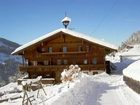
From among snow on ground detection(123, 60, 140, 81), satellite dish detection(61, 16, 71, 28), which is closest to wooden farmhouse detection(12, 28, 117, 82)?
satellite dish detection(61, 16, 71, 28)

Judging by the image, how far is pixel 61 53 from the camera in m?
46.3

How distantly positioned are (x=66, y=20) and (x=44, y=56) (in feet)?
21.1

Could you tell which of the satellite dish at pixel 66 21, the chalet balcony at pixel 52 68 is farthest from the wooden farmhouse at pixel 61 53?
the satellite dish at pixel 66 21

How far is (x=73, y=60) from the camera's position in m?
46.1

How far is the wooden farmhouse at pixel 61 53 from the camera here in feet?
147

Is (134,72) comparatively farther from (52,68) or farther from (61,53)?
(61,53)

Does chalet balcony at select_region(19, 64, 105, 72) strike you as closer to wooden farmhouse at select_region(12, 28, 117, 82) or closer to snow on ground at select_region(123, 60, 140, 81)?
wooden farmhouse at select_region(12, 28, 117, 82)

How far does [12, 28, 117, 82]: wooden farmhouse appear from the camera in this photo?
147 feet

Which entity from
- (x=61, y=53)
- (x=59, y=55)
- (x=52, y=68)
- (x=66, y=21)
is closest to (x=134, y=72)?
(x=52, y=68)

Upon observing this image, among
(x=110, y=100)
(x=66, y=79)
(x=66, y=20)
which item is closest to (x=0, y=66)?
(x=66, y=20)

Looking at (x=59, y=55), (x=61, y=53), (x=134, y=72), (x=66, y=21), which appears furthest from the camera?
(x=66, y=21)

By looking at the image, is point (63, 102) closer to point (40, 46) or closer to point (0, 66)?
point (40, 46)

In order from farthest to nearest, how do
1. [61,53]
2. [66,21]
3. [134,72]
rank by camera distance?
[66,21]
[61,53]
[134,72]

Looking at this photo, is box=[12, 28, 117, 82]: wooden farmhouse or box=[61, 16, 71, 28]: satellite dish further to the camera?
box=[61, 16, 71, 28]: satellite dish
